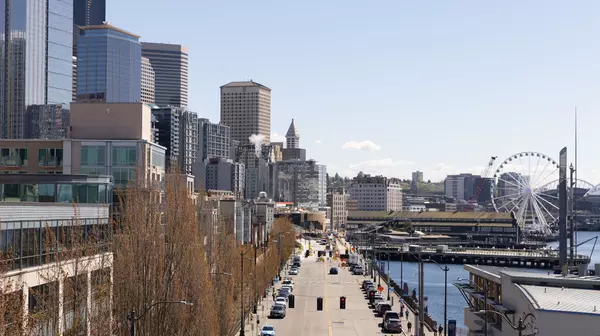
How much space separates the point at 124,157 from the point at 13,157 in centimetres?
892

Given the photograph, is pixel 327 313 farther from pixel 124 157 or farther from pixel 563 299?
pixel 563 299

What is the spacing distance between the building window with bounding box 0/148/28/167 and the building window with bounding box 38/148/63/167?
1326 millimetres

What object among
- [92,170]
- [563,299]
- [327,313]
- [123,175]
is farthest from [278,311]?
[563,299]

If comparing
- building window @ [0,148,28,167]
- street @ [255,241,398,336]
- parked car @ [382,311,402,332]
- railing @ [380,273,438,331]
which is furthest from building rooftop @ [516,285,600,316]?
building window @ [0,148,28,167]

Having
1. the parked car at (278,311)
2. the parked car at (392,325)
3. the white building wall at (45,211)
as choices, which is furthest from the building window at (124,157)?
the parked car at (392,325)

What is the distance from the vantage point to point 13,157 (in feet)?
229

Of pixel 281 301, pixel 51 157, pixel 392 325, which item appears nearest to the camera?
pixel 51 157

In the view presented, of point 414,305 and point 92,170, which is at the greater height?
point 92,170

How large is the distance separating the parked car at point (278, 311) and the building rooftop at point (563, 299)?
32.6 metres

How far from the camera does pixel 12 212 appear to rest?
37.3 metres

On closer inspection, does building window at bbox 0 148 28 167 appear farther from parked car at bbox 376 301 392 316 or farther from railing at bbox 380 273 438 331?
parked car at bbox 376 301 392 316

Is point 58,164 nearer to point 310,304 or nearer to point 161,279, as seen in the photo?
point 161,279

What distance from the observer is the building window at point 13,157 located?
69.2 meters

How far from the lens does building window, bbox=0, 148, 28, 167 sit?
69250 mm
